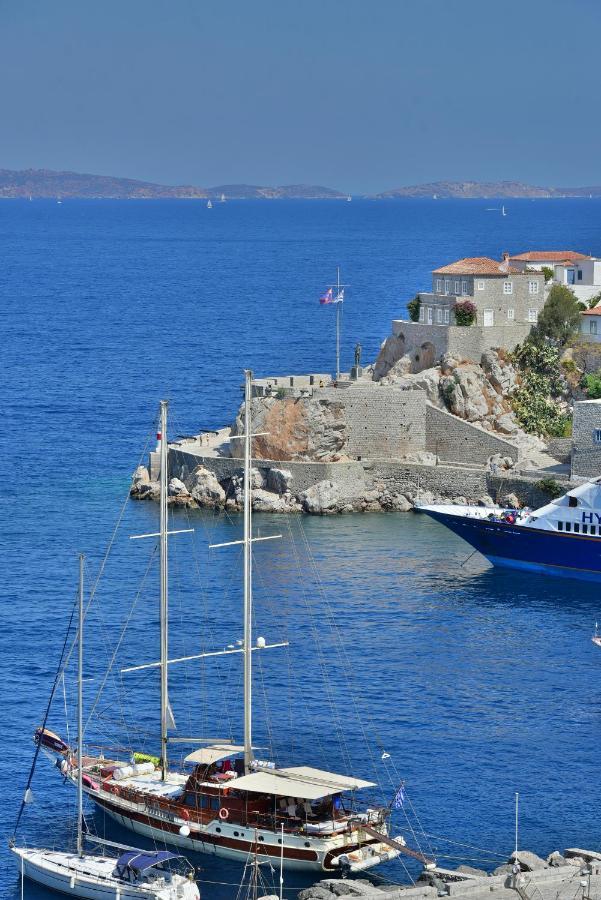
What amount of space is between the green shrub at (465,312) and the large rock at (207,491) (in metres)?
14.3

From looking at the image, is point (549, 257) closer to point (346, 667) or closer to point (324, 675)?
point (346, 667)

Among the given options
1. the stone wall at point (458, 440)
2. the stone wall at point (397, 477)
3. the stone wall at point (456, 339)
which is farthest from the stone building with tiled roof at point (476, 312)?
the stone wall at point (397, 477)

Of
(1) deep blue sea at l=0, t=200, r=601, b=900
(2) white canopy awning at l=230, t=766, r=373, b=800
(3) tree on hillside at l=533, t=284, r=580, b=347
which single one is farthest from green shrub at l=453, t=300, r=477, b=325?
(2) white canopy awning at l=230, t=766, r=373, b=800

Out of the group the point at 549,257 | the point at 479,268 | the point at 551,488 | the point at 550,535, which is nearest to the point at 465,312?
the point at 479,268

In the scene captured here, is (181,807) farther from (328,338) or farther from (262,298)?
(262,298)

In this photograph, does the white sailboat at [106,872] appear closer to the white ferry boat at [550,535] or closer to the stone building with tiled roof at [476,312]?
the white ferry boat at [550,535]

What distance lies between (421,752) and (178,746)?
6.09 m

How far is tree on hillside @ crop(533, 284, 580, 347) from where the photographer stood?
8319 centimetres

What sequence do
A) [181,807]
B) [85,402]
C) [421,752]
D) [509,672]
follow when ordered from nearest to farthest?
[181,807]
[421,752]
[509,672]
[85,402]

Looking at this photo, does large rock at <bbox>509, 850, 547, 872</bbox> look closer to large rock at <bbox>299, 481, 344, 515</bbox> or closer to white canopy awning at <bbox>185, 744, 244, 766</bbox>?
white canopy awning at <bbox>185, 744, 244, 766</bbox>

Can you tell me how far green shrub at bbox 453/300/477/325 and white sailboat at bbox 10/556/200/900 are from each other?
45215 mm

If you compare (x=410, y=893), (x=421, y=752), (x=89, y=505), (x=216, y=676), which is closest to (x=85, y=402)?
(x=89, y=505)

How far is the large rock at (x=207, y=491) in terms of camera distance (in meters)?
75.4

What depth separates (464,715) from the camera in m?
50.6
